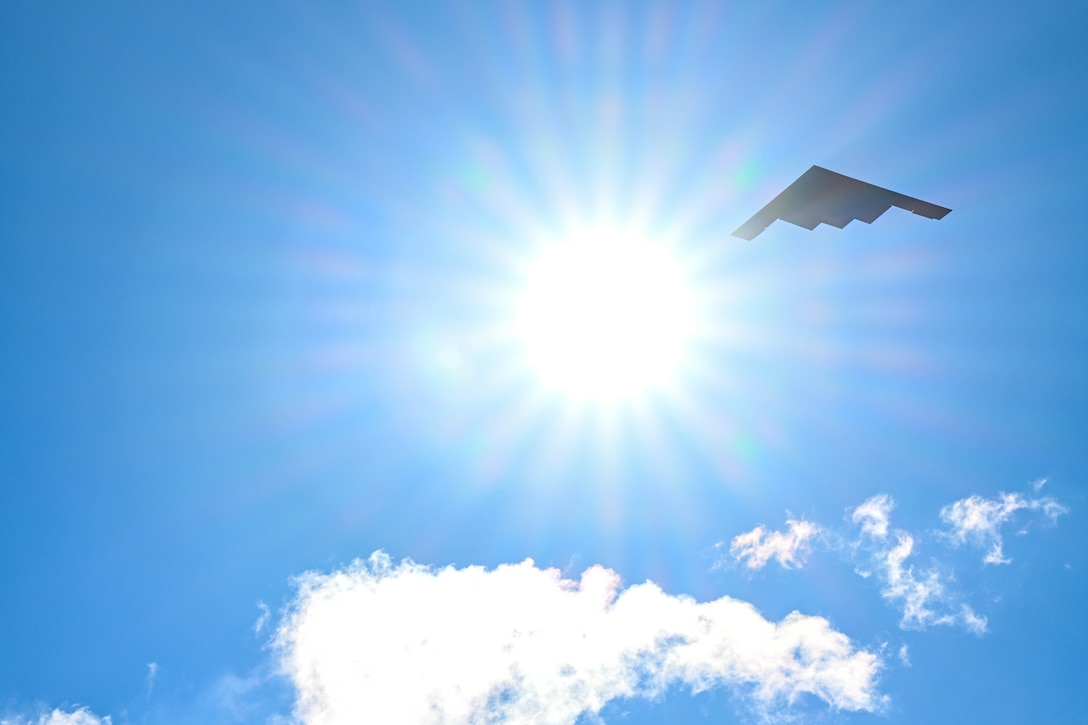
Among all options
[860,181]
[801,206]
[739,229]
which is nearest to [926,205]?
[860,181]

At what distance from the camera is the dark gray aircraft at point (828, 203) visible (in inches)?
581

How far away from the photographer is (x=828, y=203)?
1527 cm

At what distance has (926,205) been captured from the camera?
14.7m

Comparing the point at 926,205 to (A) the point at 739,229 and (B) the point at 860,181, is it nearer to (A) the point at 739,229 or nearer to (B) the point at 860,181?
(B) the point at 860,181

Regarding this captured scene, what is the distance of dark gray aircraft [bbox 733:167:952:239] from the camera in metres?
14.8

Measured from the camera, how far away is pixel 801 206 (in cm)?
1521

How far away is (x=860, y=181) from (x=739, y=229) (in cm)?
281

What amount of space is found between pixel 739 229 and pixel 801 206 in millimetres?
1545

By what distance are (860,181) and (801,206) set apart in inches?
A: 51.6

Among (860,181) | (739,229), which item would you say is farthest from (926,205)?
(739,229)

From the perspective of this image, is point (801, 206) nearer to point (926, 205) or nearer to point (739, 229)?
point (739, 229)

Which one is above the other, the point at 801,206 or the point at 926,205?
the point at 801,206

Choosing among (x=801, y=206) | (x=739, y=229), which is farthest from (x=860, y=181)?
(x=739, y=229)

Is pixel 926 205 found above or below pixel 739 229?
below
